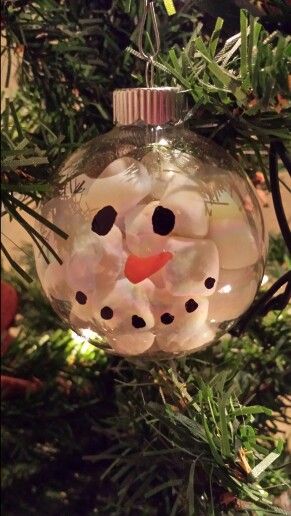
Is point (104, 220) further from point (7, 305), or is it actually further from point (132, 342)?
point (7, 305)

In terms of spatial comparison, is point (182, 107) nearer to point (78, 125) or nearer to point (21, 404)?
point (78, 125)

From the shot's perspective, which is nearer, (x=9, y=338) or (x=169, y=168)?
(x=169, y=168)

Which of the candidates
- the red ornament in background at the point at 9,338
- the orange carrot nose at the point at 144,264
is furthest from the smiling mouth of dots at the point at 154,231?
the red ornament in background at the point at 9,338

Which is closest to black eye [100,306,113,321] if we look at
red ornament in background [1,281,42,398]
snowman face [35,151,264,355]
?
snowman face [35,151,264,355]

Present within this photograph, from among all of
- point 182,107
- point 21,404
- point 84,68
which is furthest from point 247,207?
point 21,404

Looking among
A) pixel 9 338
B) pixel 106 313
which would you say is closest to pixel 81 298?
pixel 106 313

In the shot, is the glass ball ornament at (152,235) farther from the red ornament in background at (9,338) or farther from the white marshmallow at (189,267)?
the red ornament in background at (9,338)
